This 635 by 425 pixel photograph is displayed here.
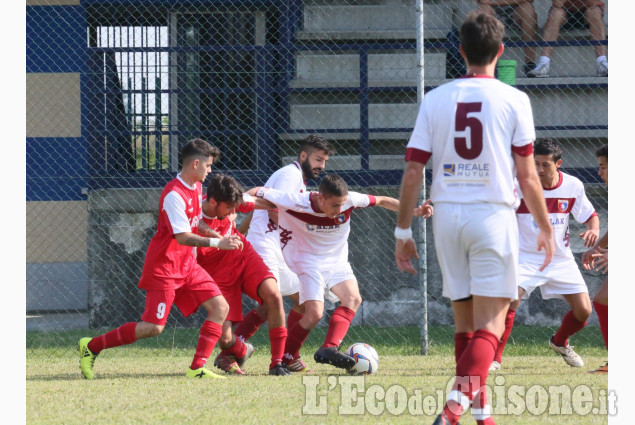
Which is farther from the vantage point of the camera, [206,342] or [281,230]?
[281,230]

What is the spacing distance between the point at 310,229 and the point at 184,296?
3.44 ft

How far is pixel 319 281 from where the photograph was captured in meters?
6.59

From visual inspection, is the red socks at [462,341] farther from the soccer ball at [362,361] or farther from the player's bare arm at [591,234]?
the player's bare arm at [591,234]

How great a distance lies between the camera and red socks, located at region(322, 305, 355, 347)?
6352 millimetres

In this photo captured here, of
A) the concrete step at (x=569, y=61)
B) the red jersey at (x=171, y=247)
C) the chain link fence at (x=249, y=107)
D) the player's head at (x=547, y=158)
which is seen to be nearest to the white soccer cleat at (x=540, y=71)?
the chain link fence at (x=249, y=107)

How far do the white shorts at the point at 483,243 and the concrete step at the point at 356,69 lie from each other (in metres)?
6.51

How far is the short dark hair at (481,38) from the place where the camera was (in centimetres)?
406

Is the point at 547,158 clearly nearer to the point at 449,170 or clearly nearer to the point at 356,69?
the point at 449,170

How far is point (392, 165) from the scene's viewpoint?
414 inches

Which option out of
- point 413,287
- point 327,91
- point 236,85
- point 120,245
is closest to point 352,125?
point 327,91

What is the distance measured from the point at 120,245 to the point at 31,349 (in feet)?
5.82

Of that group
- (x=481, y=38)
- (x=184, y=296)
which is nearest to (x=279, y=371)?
(x=184, y=296)

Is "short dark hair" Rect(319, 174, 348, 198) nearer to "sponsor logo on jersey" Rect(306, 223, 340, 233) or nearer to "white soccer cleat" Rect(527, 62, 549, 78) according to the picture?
"sponsor logo on jersey" Rect(306, 223, 340, 233)
